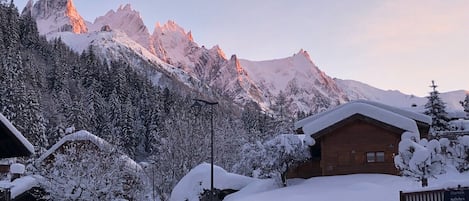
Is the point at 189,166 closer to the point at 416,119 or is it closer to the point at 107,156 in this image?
the point at 107,156

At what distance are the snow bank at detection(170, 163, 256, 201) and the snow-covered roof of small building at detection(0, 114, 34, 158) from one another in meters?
19.2

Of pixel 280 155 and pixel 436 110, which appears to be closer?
pixel 280 155

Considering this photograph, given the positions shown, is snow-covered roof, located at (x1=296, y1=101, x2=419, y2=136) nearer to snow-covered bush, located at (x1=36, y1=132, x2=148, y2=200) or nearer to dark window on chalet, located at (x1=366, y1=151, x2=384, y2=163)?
dark window on chalet, located at (x1=366, y1=151, x2=384, y2=163)

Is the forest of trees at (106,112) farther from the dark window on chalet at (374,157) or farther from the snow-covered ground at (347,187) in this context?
the dark window on chalet at (374,157)

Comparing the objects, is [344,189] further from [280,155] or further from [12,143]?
[12,143]

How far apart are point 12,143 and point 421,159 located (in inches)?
406

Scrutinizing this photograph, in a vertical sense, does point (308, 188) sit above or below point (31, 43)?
below

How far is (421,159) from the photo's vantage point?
14828 mm

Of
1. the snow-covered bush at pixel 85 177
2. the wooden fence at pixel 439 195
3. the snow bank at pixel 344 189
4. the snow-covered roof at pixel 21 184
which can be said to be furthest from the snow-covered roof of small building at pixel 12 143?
the snow-covered bush at pixel 85 177

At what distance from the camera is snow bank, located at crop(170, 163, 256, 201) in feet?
95.3

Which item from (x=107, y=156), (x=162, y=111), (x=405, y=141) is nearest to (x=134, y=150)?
(x=162, y=111)

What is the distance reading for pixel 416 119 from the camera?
25.2 metres

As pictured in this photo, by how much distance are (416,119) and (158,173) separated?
26.5m

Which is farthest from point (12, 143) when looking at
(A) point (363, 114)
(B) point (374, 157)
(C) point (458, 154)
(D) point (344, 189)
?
(B) point (374, 157)
